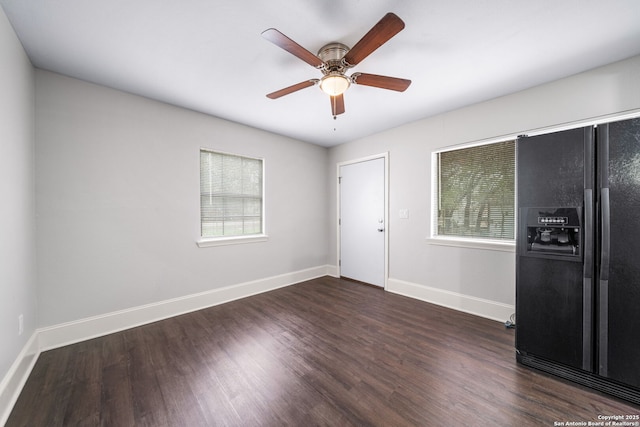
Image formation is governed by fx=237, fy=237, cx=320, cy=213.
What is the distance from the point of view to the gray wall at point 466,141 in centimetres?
209

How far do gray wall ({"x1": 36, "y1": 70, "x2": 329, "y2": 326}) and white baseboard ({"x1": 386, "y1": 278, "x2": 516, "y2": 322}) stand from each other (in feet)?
7.16

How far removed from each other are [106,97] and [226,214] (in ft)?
5.67

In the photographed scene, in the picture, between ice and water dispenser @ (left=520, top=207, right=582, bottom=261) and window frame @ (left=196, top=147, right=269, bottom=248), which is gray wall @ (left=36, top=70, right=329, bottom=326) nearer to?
window frame @ (left=196, top=147, right=269, bottom=248)

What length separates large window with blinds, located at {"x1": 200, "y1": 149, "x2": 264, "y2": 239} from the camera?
3.13 metres

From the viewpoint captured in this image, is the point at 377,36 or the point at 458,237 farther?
the point at 458,237

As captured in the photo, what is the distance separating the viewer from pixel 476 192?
2.89 metres

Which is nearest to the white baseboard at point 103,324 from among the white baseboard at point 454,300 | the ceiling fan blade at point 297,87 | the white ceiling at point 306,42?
the white baseboard at point 454,300

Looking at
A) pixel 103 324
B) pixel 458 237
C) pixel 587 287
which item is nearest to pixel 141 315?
pixel 103 324

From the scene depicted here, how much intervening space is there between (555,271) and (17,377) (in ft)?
12.7

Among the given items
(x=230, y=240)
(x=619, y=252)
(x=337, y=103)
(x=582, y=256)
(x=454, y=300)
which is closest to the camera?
(x=619, y=252)

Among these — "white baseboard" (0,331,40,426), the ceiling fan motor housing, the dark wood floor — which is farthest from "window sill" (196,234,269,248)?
the ceiling fan motor housing

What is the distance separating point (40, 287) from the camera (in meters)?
2.09

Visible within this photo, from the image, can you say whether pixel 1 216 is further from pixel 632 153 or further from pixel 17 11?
pixel 632 153

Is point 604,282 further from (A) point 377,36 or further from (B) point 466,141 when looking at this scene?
(A) point 377,36
